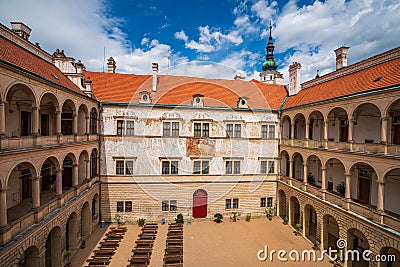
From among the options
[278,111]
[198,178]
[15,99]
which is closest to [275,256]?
[198,178]

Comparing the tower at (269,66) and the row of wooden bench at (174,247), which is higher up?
the tower at (269,66)

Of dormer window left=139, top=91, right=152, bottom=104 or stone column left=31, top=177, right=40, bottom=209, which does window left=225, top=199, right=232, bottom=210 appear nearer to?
dormer window left=139, top=91, right=152, bottom=104

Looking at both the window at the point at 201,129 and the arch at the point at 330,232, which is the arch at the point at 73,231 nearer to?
the window at the point at 201,129

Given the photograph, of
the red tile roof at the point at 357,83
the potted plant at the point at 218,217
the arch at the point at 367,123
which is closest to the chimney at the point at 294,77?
the red tile roof at the point at 357,83

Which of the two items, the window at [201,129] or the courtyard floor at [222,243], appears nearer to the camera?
the courtyard floor at [222,243]

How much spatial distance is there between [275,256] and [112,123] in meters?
18.3

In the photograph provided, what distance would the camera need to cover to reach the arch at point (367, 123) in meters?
16.6

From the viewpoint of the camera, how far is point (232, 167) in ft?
80.4

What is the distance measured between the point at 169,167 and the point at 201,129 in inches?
199

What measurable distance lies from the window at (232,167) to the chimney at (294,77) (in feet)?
35.9

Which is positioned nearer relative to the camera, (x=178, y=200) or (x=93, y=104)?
(x=93, y=104)

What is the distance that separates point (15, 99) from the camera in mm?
15164

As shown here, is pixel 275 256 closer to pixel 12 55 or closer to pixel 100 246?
pixel 100 246

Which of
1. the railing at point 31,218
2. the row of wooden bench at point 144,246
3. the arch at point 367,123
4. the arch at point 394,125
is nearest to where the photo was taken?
the railing at point 31,218
